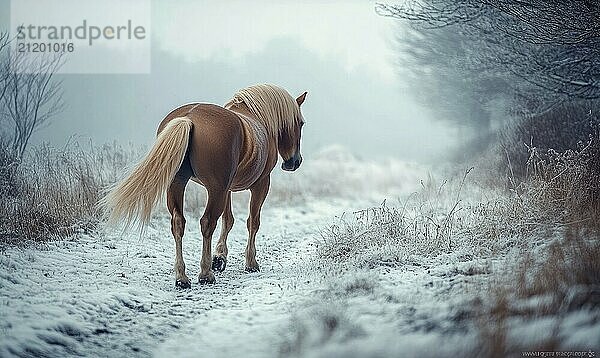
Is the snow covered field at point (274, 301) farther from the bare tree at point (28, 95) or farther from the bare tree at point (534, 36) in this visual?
the bare tree at point (534, 36)

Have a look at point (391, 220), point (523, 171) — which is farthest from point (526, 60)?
point (391, 220)

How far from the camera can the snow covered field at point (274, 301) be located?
2547mm

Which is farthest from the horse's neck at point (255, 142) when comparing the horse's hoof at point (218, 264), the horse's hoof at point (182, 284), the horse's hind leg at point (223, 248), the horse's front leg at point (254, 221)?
the horse's hoof at point (182, 284)

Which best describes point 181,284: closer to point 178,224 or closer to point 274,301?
point 178,224

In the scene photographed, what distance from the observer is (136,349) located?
8.85 feet

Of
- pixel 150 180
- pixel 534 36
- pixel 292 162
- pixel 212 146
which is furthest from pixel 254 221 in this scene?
pixel 534 36

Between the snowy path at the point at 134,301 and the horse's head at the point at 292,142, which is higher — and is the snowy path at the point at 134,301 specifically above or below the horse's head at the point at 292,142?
below

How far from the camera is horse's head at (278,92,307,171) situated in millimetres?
3873

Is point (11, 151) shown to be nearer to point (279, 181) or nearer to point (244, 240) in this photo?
point (244, 240)

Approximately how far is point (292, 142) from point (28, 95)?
1809 millimetres

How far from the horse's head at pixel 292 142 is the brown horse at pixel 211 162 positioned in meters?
0.01

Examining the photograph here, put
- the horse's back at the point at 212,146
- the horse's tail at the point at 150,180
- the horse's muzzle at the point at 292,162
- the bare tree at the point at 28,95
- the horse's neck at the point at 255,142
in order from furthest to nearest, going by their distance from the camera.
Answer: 1. the bare tree at the point at 28,95
2. the horse's muzzle at the point at 292,162
3. the horse's neck at the point at 255,142
4. the horse's back at the point at 212,146
5. the horse's tail at the point at 150,180

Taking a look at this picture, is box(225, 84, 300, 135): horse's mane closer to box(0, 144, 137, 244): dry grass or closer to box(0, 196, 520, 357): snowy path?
box(0, 196, 520, 357): snowy path

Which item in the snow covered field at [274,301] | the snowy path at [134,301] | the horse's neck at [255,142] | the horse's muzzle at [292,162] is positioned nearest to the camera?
the snow covered field at [274,301]
